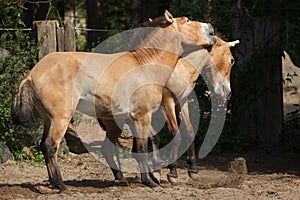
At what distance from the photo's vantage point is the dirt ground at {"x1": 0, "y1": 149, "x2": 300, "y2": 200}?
6691 mm

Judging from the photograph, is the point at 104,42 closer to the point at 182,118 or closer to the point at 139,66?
the point at 182,118

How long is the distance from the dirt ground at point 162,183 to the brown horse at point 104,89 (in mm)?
260

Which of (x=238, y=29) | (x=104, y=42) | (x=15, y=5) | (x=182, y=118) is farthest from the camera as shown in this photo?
(x=104, y=42)

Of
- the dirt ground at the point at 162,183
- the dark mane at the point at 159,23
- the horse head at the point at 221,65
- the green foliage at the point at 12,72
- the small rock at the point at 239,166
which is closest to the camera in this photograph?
the dirt ground at the point at 162,183

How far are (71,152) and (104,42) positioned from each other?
3366 millimetres

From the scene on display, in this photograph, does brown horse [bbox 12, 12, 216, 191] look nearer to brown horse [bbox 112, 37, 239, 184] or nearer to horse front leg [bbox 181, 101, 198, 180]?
brown horse [bbox 112, 37, 239, 184]

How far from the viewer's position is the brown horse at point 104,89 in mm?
6766

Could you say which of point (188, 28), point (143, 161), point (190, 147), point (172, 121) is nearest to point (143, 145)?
point (143, 161)

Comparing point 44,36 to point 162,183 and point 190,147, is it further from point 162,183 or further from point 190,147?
point 162,183

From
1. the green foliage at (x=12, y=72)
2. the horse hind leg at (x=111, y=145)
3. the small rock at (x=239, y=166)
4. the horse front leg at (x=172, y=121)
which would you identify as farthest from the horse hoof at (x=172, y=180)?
the green foliage at (x=12, y=72)

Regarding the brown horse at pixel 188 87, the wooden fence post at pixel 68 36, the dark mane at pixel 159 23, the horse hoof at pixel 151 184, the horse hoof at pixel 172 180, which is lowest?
the horse hoof at pixel 172 180

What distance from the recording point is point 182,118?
8414 millimetres

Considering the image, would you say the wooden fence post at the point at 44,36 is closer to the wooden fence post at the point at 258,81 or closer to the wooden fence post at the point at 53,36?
the wooden fence post at the point at 53,36

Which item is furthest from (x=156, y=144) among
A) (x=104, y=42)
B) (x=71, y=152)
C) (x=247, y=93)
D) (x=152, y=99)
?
(x=104, y=42)
